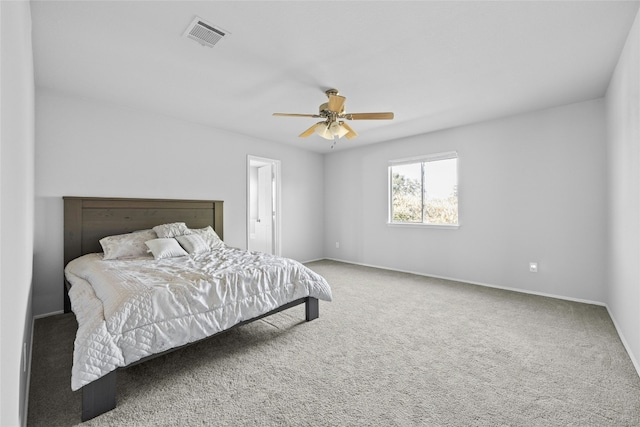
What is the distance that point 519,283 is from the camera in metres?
3.99

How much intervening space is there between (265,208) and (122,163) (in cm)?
268

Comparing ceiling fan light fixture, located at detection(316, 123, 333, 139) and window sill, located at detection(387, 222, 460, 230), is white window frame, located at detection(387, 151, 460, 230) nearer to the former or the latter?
window sill, located at detection(387, 222, 460, 230)

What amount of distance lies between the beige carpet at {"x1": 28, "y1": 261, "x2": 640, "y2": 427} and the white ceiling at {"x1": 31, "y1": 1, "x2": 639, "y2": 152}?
2.46 metres

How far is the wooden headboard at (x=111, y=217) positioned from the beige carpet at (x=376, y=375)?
85cm

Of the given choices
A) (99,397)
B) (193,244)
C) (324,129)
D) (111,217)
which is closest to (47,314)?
(111,217)

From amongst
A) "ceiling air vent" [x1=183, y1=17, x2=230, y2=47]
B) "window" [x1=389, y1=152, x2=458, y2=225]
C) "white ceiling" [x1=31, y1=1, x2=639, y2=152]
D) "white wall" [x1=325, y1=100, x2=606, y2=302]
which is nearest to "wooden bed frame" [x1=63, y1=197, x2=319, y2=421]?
"white ceiling" [x1=31, y1=1, x2=639, y2=152]

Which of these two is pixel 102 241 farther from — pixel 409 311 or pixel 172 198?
pixel 409 311

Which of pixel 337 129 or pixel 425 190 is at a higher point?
pixel 337 129

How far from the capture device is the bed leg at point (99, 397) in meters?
1.59

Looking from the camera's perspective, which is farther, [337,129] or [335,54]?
[337,129]

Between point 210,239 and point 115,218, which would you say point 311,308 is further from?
point 115,218

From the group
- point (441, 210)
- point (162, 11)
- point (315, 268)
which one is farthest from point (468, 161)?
point (162, 11)

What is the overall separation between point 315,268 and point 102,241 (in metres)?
3.38

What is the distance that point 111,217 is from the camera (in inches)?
140
